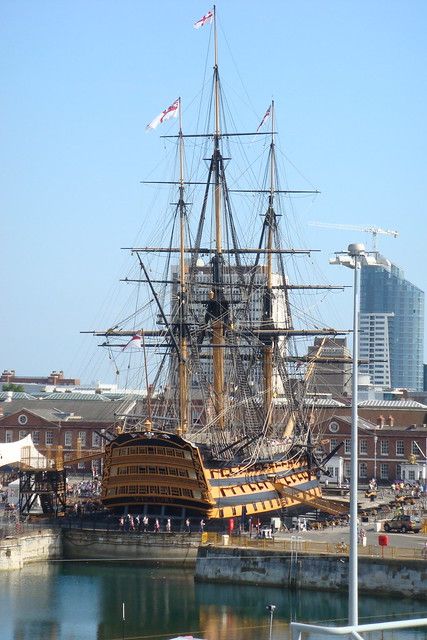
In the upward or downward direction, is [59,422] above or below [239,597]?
above

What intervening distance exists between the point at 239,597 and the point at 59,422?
204ft

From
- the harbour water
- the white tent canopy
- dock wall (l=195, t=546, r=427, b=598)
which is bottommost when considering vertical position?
the harbour water

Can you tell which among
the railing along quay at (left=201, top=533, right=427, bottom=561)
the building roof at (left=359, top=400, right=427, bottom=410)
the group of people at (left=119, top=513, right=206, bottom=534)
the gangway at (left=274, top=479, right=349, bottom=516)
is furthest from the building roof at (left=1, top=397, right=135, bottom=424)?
the railing along quay at (left=201, top=533, right=427, bottom=561)

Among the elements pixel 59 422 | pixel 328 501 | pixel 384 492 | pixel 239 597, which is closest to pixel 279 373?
pixel 384 492

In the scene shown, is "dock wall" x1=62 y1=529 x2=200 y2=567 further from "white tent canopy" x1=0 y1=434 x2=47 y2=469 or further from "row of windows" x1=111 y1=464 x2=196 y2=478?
"white tent canopy" x1=0 y1=434 x2=47 y2=469

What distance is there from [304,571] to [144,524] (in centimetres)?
1337

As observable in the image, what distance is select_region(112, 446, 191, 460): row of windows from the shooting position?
7112 cm

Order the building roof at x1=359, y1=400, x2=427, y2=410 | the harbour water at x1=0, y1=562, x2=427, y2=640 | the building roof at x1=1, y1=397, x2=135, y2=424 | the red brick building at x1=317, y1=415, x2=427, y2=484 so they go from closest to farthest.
A: the harbour water at x1=0, y1=562, x2=427, y2=640
the red brick building at x1=317, y1=415, x2=427, y2=484
the building roof at x1=1, y1=397, x2=135, y2=424
the building roof at x1=359, y1=400, x2=427, y2=410

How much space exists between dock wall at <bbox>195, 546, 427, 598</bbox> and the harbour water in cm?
54

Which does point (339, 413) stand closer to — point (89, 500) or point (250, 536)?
point (89, 500)

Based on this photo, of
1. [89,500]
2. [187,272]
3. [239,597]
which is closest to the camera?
[239,597]

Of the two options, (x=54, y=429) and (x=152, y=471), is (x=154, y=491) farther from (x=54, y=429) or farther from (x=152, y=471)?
(x=54, y=429)

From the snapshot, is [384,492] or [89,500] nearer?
[89,500]

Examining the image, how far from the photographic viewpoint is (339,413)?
11769 centimetres
